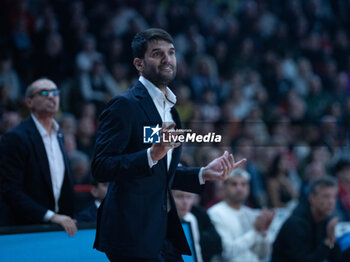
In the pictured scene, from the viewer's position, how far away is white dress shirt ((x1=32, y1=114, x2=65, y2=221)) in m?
3.71

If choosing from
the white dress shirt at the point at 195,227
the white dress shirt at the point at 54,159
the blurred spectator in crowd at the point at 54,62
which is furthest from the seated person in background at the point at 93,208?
the blurred spectator in crowd at the point at 54,62

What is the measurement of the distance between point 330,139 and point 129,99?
18.5ft

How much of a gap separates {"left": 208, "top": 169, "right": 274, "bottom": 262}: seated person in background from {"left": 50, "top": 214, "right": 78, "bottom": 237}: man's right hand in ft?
5.65

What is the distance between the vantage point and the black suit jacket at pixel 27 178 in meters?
3.49

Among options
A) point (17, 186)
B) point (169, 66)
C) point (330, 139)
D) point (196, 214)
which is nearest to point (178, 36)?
point (330, 139)

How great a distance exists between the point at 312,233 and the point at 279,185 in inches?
65.9

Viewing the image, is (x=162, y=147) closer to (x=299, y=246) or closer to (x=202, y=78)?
(x=299, y=246)

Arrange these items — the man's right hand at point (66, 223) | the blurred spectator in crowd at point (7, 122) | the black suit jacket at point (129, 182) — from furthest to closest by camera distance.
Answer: the blurred spectator in crowd at point (7, 122) → the man's right hand at point (66, 223) → the black suit jacket at point (129, 182)

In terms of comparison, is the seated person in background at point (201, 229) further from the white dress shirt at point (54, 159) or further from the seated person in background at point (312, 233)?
the white dress shirt at point (54, 159)

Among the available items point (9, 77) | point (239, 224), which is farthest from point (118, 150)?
point (9, 77)

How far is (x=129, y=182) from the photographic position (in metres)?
2.42

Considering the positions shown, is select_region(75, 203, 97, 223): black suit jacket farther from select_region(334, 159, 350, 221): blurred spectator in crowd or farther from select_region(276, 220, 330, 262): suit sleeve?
select_region(334, 159, 350, 221): blurred spectator in crowd

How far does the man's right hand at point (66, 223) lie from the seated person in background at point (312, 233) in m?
2.00

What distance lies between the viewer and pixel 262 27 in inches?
441
